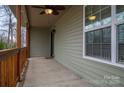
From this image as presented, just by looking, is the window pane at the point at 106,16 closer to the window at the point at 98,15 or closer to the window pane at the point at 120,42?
the window at the point at 98,15

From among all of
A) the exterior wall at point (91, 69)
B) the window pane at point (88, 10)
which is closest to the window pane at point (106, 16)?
the window pane at point (88, 10)

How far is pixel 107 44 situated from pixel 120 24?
613mm

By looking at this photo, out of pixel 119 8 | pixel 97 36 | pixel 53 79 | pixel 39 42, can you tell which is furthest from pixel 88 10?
pixel 39 42

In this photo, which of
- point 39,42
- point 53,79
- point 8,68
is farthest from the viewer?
point 39,42

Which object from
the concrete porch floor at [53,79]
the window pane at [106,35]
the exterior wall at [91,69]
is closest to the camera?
the exterior wall at [91,69]

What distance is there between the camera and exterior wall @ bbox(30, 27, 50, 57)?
509 inches

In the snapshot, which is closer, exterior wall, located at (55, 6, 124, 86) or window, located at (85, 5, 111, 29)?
exterior wall, located at (55, 6, 124, 86)

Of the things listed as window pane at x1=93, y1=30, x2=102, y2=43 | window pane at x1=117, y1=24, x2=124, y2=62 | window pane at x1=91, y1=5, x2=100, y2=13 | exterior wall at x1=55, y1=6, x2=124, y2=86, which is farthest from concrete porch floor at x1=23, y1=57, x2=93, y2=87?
window pane at x1=91, y1=5, x2=100, y2=13

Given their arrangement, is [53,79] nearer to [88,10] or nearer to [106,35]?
[106,35]

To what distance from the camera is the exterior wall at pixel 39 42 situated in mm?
12930

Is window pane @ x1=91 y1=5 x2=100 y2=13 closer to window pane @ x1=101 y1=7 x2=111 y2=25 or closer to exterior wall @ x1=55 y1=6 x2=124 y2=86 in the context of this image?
window pane @ x1=101 y1=7 x2=111 y2=25

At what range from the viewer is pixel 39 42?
13.1 m
